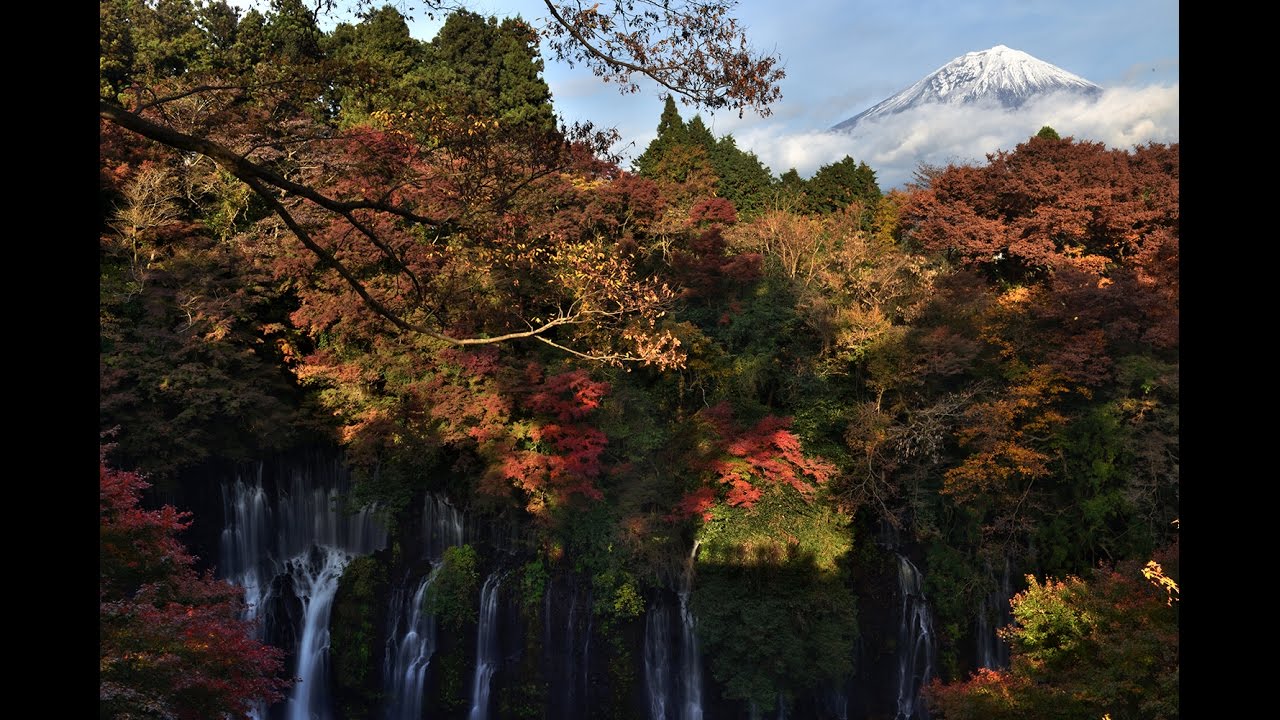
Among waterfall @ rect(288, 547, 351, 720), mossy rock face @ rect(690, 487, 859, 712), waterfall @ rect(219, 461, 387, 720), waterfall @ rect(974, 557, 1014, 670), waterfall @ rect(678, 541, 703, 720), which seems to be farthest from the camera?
waterfall @ rect(219, 461, 387, 720)

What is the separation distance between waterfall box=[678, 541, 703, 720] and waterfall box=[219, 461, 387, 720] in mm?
5553

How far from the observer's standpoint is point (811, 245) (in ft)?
55.0


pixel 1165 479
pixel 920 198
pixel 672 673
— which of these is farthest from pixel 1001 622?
pixel 920 198

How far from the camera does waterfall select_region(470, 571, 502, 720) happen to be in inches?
553

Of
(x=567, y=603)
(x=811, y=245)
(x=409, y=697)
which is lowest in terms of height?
(x=409, y=697)

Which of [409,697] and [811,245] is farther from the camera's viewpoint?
[811,245]

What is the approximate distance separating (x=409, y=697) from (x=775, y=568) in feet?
21.0

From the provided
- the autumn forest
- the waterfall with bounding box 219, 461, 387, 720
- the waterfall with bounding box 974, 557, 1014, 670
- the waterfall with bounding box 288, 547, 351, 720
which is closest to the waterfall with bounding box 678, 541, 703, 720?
the autumn forest

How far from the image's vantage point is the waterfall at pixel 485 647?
1405cm

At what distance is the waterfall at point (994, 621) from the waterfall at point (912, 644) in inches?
31.6

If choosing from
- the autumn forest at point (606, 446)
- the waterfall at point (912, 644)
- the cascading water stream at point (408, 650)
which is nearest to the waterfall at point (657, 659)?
the autumn forest at point (606, 446)

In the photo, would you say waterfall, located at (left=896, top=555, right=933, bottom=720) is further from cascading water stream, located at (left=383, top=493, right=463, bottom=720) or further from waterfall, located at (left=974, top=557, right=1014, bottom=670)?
cascading water stream, located at (left=383, top=493, right=463, bottom=720)

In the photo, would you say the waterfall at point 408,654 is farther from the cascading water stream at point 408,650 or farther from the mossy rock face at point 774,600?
the mossy rock face at point 774,600
